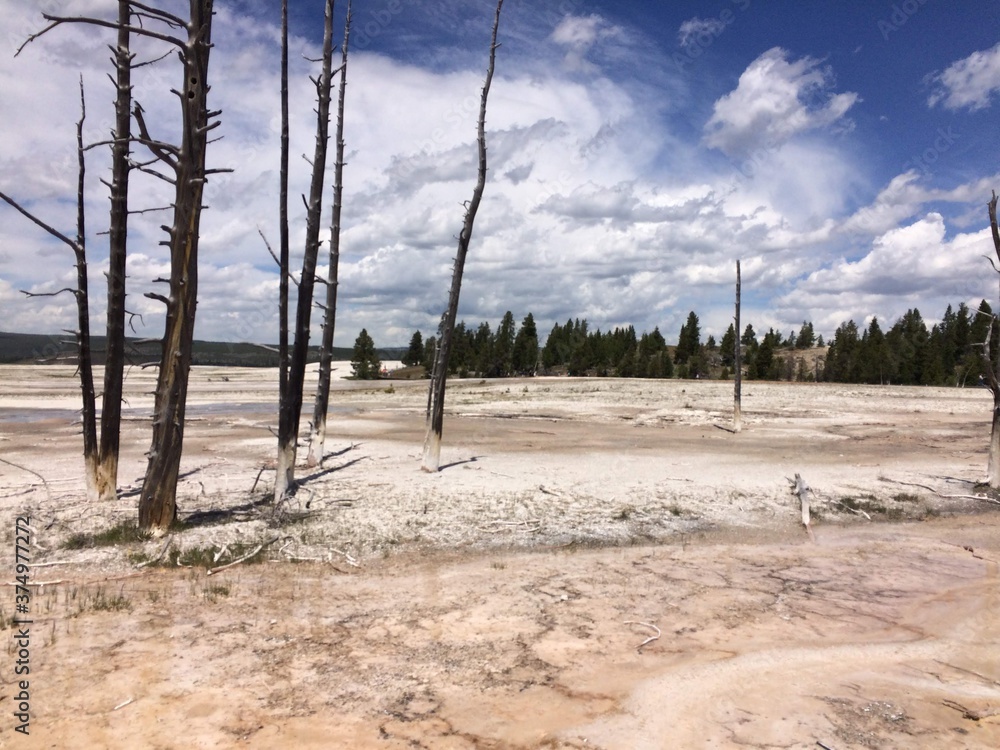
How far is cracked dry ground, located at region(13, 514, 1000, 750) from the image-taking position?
17.6 ft

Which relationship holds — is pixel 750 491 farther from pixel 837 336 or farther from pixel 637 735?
pixel 837 336

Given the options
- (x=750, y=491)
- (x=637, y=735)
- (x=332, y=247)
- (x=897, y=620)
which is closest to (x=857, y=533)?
(x=750, y=491)

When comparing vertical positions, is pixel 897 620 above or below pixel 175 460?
below

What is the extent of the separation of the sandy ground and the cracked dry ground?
0.03m

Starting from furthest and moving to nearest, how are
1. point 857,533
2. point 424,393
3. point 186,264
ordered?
point 424,393, point 857,533, point 186,264

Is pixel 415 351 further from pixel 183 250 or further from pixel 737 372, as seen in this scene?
pixel 183 250

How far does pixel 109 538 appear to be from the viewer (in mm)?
9656

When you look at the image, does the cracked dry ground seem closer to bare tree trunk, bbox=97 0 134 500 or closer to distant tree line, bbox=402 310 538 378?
bare tree trunk, bbox=97 0 134 500

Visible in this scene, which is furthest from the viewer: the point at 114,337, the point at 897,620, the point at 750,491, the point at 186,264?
the point at 750,491

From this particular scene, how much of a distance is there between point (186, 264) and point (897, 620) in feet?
31.8

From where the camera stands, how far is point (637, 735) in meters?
5.39

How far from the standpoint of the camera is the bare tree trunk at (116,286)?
1145cm

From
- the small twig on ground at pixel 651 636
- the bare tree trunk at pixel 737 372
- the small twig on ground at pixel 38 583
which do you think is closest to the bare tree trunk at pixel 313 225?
the small twig on ground at pixel 38 583

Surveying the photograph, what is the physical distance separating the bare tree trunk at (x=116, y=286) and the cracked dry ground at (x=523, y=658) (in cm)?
361
